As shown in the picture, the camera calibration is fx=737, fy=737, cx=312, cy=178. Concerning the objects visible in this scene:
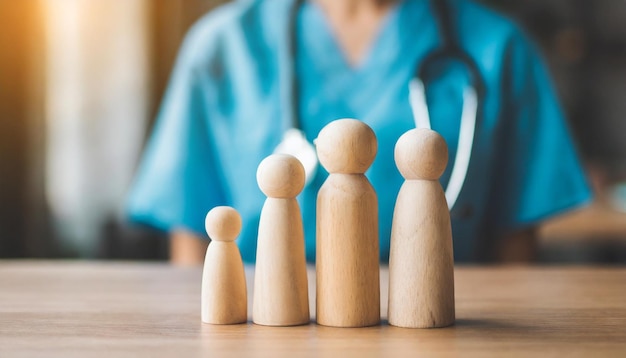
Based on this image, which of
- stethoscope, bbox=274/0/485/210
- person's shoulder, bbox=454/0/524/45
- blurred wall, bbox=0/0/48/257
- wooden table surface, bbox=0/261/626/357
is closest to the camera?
wooden table surface, bbox=0/261/626/357

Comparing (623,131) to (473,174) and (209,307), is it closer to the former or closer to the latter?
(473,174)

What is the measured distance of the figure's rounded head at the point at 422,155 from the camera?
1.47ft

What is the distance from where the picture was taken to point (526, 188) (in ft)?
3.43

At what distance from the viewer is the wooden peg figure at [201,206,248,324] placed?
0.47m

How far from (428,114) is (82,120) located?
4.77 ft

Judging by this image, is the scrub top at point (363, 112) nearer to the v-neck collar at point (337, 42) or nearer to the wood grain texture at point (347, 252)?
the v-neck collar at point (337, 42)

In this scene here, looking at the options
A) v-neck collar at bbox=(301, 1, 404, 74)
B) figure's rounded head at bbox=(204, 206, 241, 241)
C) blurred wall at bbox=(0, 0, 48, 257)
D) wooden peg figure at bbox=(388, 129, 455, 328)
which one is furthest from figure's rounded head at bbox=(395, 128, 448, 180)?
blurred wall at bbox=(0, 0, 48, 257)

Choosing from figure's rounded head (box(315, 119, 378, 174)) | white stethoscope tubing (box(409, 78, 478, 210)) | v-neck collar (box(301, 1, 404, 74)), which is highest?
v-neck collar (box(301, 1, 404, 74))

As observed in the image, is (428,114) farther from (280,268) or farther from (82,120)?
(82,120)

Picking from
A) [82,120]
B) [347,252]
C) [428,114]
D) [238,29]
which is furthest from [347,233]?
[82,120]

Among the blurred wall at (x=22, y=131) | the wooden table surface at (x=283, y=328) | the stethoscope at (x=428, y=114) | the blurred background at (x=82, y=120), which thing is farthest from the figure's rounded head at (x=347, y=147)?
the blurred wall at (x=22, y=131)

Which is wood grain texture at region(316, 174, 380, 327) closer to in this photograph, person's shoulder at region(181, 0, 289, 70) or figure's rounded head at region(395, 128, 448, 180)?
figure's rounded head at region(395, 128, 448, 180)

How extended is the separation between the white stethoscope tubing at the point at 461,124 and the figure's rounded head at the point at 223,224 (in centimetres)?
52

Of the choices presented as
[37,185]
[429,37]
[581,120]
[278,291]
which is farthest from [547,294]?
[581,120]
